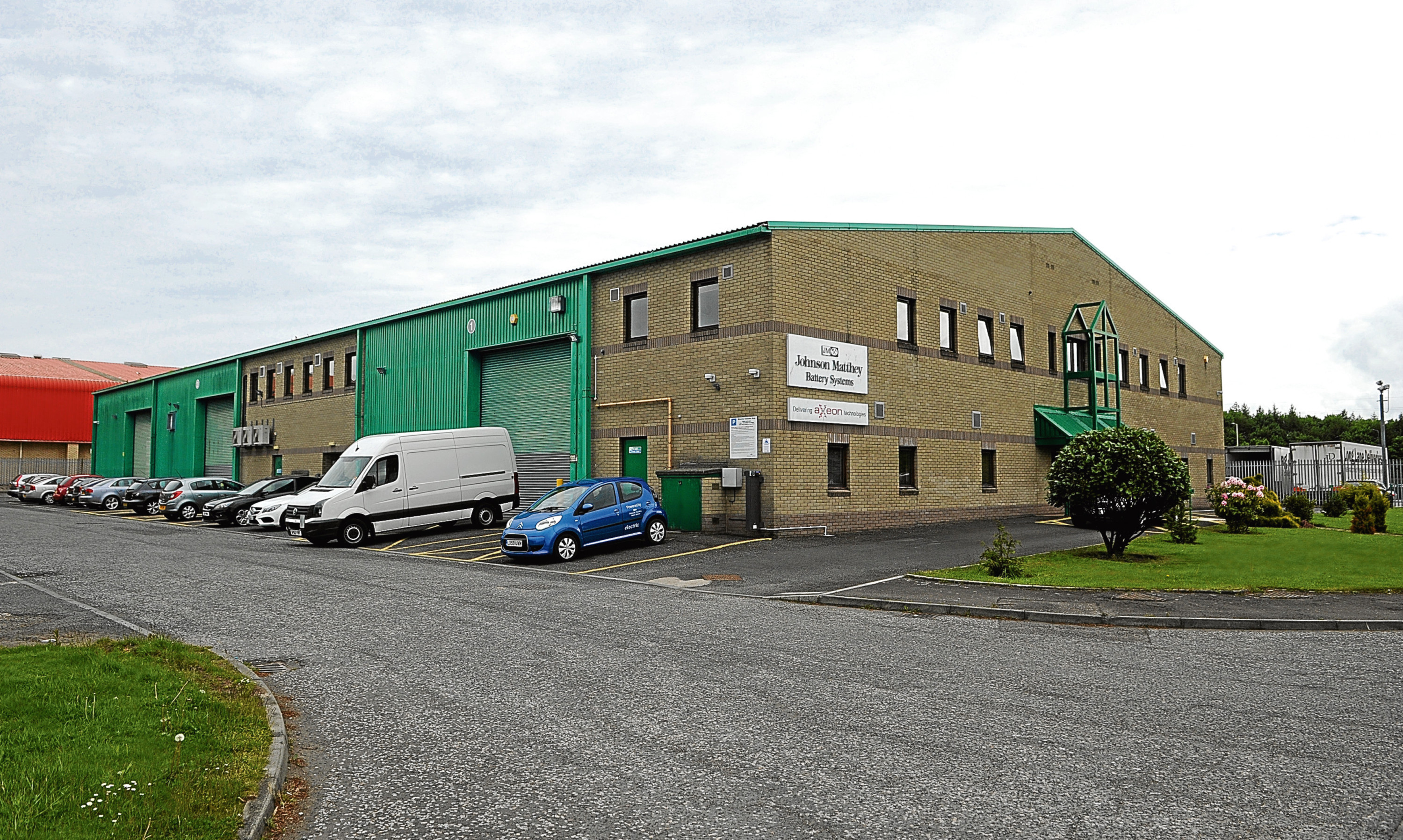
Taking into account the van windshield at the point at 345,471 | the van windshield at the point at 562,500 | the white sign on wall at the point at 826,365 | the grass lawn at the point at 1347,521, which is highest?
the white sign on wall at the point at 826,365

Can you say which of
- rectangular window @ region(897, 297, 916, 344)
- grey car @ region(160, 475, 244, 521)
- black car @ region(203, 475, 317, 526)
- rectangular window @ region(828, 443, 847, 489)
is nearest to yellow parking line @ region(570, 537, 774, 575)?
rectangular window @ region(828, 443, 847, 489)

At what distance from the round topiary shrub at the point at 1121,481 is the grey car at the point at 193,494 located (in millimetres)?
27595

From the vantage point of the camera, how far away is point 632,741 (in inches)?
232

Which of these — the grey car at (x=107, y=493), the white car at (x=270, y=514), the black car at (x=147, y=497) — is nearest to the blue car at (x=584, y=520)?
the white car at (x=270, y=514)

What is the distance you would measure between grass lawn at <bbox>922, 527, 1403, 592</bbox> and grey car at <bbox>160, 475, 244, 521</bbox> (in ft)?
90.5

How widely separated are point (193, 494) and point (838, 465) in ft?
75.7

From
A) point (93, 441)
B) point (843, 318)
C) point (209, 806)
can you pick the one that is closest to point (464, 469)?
point (843, 318)

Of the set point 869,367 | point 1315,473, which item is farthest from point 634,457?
point 1315,473

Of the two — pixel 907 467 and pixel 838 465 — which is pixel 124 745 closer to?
pixel 838 465

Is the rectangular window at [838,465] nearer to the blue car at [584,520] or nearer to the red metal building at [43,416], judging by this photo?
the blue car at [584,520]

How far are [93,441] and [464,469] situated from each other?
50.5 metres

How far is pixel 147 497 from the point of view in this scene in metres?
36.7

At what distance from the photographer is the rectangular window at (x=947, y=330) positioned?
1059 inches

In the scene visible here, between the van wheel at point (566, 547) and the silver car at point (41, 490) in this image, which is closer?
the van wheel at point (566, 547)
